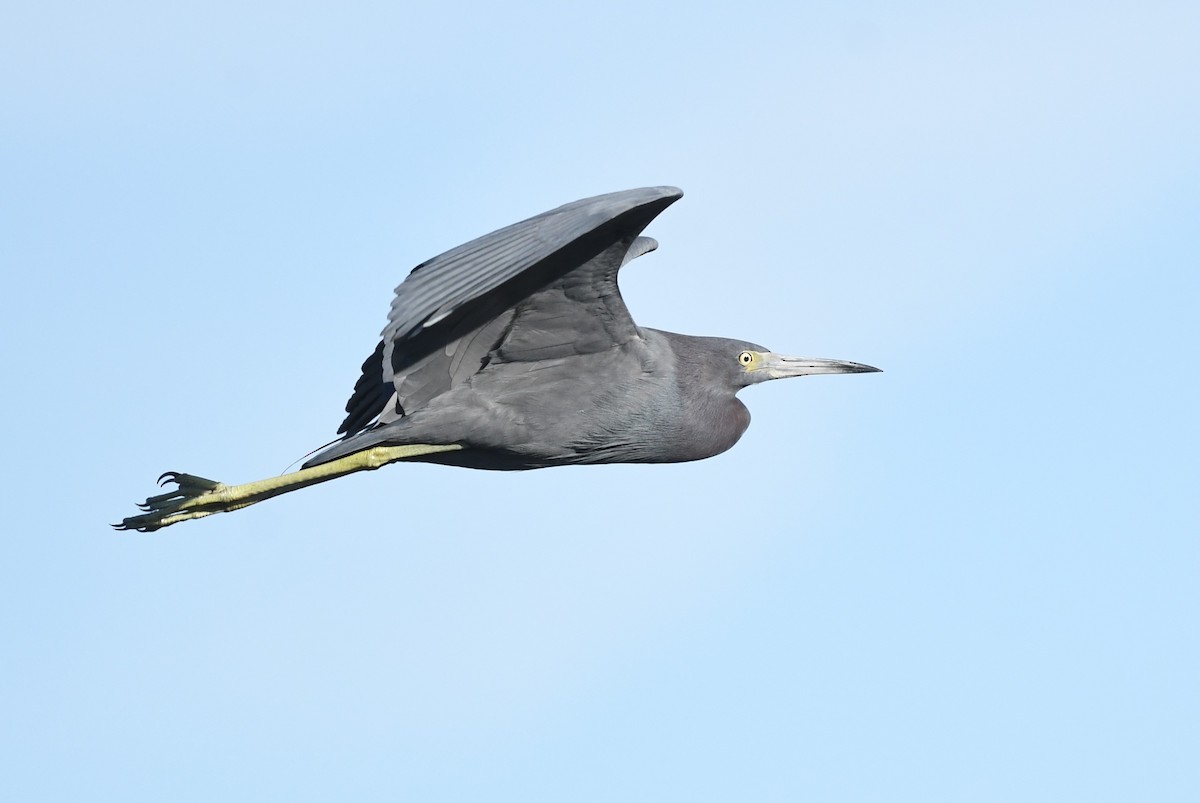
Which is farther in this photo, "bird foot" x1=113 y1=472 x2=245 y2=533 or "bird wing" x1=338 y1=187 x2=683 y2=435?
"bird foot" x1=113 y1=472 x2=245 y2=533

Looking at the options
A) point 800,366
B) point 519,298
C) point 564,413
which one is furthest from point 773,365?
point 519,298

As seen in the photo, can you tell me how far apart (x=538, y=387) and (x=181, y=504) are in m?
2.57

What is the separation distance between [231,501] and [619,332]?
283cm

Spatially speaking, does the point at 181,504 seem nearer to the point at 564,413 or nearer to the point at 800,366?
the point at 564,413

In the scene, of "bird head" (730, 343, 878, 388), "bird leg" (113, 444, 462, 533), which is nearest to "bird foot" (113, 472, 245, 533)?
"bird leg" (113, 444, 462, 533)

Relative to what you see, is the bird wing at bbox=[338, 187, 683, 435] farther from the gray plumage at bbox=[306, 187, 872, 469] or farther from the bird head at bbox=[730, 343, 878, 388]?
the bird head at bbox=[730, 343, 878, 388]

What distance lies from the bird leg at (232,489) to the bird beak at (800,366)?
267cm

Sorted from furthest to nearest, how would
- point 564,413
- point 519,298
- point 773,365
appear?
point 773,365
point 564,413
point 519,298

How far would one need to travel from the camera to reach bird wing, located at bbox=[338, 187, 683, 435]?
10102 mm

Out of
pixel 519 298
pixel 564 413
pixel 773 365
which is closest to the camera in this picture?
pixel 519 298

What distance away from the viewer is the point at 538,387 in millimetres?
11625

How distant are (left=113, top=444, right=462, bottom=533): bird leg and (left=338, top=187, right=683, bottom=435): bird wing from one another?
0.32m

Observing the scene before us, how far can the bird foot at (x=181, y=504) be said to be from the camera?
1208 cm

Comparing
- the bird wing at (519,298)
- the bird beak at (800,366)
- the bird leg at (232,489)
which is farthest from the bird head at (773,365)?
the bird leg at (232,489)
